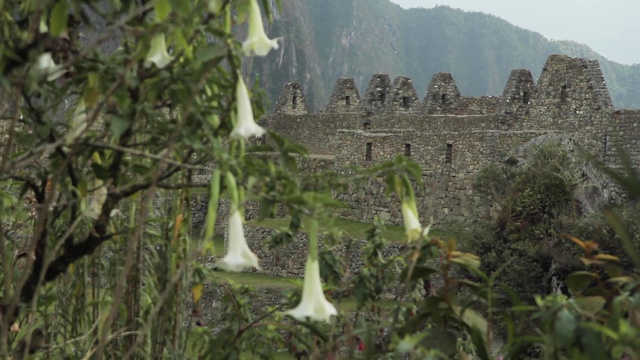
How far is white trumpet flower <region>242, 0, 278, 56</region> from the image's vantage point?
9.37 ft

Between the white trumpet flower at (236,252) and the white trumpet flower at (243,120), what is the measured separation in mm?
218

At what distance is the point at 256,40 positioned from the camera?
9.47 feet

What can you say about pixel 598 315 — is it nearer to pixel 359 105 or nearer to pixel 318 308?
pixel 318 308

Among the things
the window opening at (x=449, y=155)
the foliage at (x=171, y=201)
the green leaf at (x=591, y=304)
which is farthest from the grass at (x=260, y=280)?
the green leaf at (x=591, y=304)

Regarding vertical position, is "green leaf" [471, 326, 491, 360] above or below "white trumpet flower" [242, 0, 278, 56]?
below

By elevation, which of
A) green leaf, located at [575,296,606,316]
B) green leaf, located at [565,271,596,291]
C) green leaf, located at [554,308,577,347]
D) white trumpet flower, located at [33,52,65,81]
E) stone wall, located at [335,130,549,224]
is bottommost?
green leaf, located at [554,308,577,347]

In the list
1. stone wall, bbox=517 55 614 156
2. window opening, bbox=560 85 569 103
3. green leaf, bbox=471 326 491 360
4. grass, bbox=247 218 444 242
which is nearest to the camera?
green leaf, bbox=471 326 491 360

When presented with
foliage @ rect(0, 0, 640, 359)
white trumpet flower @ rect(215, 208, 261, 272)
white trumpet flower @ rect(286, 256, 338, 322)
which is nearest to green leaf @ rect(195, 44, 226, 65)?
foliage @ rect(0, 0, 640, 359)

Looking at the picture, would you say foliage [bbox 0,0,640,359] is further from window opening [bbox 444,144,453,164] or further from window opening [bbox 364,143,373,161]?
window opening [bbox 364,143,373,161]

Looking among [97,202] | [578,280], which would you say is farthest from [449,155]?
[97,202]

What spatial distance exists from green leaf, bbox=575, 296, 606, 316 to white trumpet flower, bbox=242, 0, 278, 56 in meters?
1.21

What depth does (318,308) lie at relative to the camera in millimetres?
2822

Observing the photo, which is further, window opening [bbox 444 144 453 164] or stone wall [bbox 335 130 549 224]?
window opening [bbox 444 144 453 164]

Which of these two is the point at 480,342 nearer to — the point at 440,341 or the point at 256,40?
the point at 440,341
